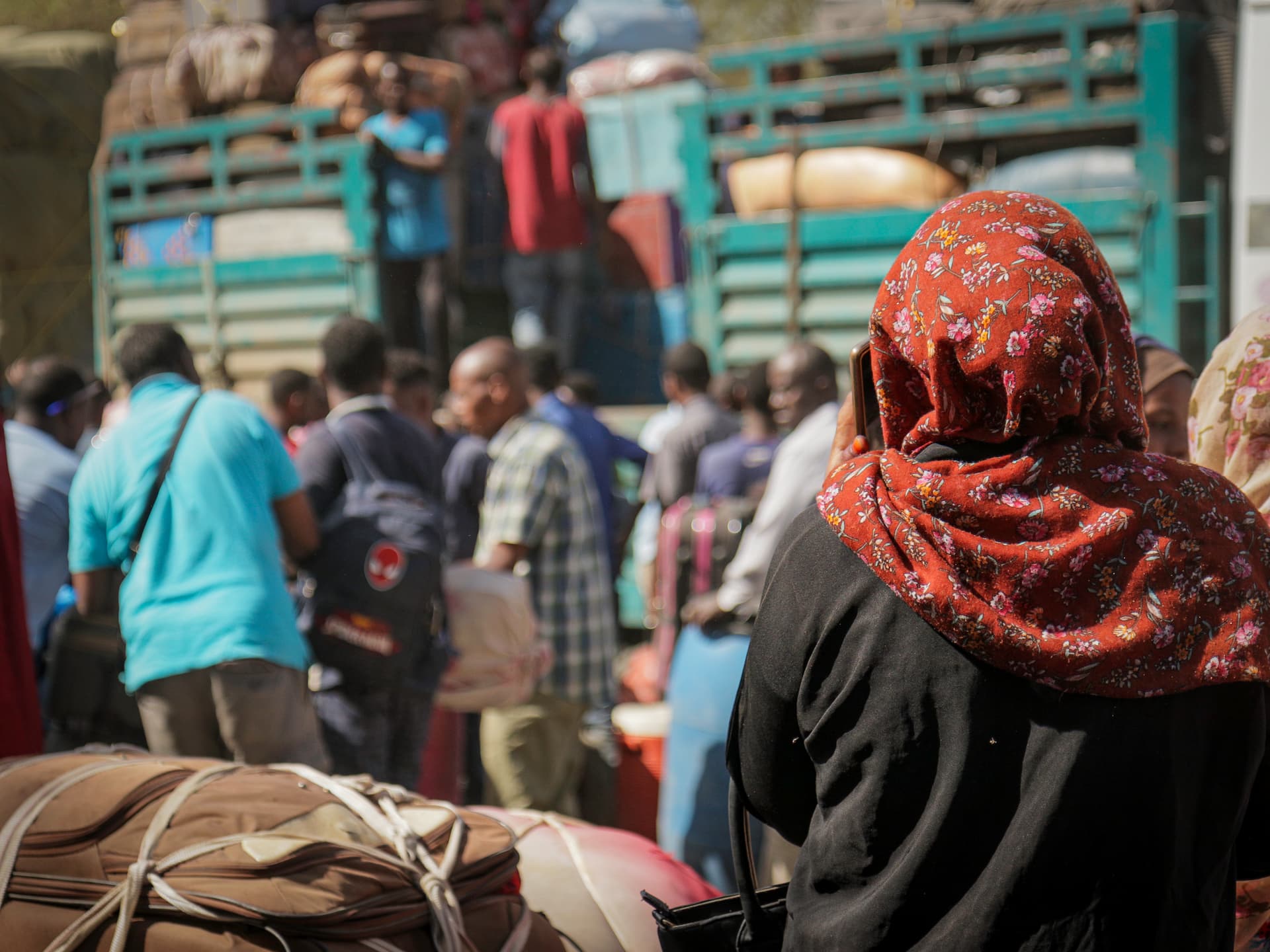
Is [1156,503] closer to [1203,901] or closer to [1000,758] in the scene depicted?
[1000,758]

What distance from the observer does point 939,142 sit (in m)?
5.85

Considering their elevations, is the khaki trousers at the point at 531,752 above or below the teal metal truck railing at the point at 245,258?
below

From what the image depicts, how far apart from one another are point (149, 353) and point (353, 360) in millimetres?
714

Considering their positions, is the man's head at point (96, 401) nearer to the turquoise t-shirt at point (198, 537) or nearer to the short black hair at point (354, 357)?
the short black hair at point (354, 357)

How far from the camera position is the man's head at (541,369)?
244 inches

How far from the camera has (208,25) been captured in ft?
29.4

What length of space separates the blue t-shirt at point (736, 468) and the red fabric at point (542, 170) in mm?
3111

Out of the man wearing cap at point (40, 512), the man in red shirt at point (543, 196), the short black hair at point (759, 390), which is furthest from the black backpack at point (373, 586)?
the man in red shirt at point (543, 196)

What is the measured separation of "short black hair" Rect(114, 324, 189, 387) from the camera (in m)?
3.68

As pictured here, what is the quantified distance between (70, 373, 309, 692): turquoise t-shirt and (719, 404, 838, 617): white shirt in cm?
131

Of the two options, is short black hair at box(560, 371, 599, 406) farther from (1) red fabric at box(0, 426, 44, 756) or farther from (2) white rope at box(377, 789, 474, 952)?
(2) white rope at box(377, 789, 474, 952)

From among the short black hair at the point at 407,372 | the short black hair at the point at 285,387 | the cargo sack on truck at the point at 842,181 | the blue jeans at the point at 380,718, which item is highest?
the cargo sack on truck at the point at 842,181

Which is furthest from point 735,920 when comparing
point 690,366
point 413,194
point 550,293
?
point 550,293

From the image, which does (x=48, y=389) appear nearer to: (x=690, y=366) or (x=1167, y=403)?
(x=690, y=366)
